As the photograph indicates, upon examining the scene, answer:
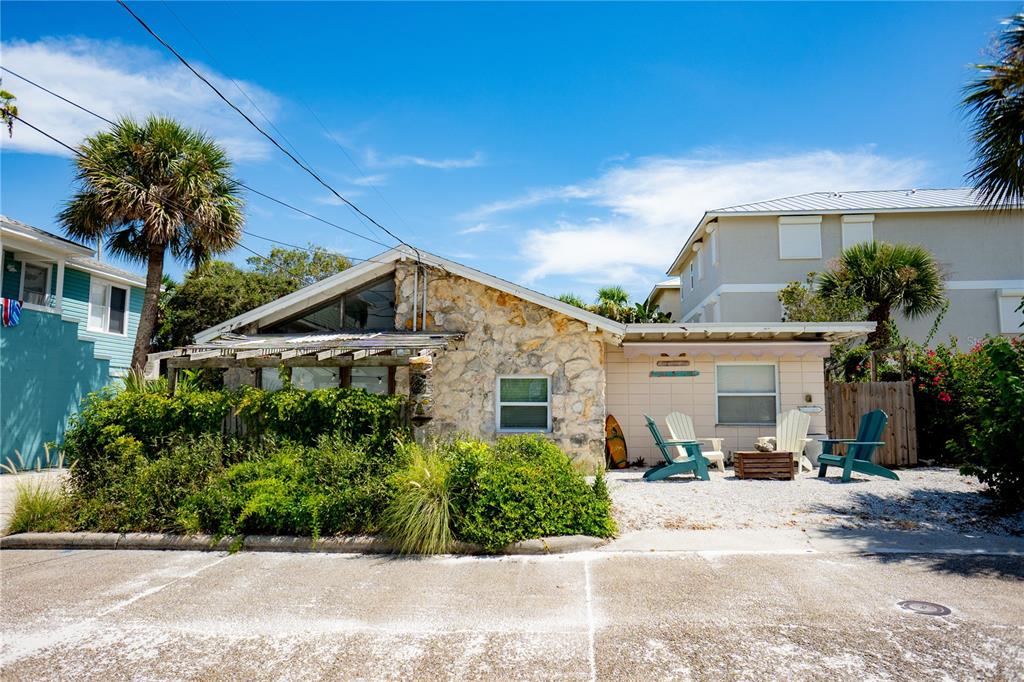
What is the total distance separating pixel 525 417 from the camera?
43.7ft

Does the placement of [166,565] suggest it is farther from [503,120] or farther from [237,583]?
[503,120]

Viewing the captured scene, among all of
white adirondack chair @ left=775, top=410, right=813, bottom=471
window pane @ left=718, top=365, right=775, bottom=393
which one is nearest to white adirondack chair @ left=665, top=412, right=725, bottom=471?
white adirondack chair @ left=775, top=410, right=813, bottom=471

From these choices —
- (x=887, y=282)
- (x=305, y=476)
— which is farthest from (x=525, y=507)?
(x=887, y=282)

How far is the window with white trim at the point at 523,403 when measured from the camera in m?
13.3

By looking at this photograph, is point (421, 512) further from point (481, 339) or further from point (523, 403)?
point (481, 339)

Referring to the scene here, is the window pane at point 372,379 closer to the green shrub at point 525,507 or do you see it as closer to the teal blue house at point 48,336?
the green shrub at point 525,507

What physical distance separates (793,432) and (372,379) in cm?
852

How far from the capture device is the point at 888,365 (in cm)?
1703

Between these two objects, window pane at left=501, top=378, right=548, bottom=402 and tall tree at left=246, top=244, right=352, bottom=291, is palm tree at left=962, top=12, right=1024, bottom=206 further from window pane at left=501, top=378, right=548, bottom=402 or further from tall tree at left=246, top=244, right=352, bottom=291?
tall tree at left=246, top=244, right=352, bottom=291

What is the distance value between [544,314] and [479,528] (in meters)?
6.57

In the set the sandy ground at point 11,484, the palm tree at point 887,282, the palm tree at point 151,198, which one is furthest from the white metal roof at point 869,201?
the sandy ground at point 11,484

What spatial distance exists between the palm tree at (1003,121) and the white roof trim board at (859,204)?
575 inches

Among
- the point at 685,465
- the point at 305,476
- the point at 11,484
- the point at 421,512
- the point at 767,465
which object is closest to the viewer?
the point at 421,512

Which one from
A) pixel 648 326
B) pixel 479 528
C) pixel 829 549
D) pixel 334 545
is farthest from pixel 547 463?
pixel 648 326
